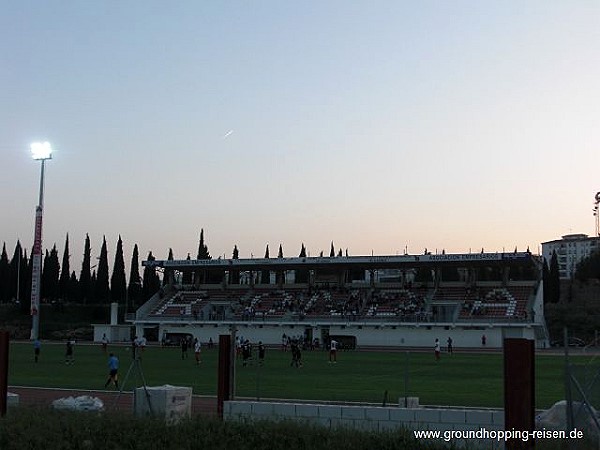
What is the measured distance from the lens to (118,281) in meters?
105

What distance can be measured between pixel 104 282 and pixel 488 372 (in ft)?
247

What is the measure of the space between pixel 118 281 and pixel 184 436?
94.3 metres

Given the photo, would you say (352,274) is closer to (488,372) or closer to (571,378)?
(488,372)

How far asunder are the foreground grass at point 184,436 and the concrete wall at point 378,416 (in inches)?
56.9

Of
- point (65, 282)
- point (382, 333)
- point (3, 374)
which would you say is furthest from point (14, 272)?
point (3, 374)

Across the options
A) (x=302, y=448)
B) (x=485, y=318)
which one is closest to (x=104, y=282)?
(x=485, y=318)

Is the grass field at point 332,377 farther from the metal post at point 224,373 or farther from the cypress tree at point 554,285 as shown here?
the cypress tree at point 554,285

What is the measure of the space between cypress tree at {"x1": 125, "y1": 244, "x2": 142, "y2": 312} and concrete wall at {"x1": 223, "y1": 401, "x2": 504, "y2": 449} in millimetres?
89368

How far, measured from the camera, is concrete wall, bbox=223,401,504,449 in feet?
48.5

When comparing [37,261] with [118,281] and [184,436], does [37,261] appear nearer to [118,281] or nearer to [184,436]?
[118,281]

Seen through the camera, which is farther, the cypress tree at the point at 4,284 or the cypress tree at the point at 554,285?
the cypress tree at the point at 4,284

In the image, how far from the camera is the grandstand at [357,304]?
6444cm

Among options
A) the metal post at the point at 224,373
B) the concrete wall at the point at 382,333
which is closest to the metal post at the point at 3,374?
the metal post at the point at 224,373

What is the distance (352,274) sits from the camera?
84.6 meters
